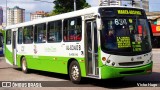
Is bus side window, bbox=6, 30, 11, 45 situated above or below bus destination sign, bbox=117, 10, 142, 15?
below

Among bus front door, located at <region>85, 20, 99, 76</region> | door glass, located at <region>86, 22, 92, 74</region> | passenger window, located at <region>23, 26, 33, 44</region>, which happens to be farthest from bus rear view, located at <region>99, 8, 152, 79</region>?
passenger window, located at <region>23, 26, 33, 44</region>

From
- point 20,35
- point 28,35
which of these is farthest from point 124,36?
point 20,35

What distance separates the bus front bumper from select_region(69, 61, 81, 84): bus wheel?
1550 mm

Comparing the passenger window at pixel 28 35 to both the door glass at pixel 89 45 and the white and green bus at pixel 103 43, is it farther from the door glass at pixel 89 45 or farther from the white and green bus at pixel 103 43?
the door glass at pixel 89 45

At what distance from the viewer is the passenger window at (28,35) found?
16831mm

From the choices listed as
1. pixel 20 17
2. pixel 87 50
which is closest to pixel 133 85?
pixel 87 50

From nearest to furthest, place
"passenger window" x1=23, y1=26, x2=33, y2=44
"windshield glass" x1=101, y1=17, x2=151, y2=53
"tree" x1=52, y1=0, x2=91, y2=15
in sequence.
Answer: "windshield glass" x1=101, y1=17, x2=151, y2=53 < "passenger window" x1=23, y1=26, x2=33, y2=44 < "tree" x1=52, y1=0, x2=91, y2=15

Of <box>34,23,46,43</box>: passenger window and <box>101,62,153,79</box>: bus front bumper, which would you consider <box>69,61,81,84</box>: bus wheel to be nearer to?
<box>101,62,153,79</box>: bus front bumper

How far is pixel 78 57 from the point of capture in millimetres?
11992

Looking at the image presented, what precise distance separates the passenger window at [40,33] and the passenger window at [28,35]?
0.63 m

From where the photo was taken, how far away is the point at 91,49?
11.4 meters

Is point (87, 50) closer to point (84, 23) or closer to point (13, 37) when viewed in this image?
point (84, 23)

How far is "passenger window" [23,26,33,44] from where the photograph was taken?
16831 millimetres

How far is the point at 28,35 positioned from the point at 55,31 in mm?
3775
